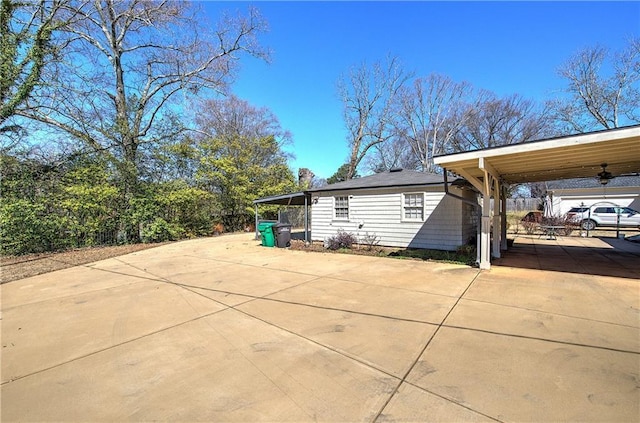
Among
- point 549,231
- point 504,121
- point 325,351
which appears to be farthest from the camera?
point 504,121

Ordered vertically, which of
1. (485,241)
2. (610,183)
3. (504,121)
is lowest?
(485,241)

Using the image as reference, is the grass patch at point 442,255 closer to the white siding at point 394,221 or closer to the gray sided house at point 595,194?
the white siding at point 394,221

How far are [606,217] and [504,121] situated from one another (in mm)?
11358

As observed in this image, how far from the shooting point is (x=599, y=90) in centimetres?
2077

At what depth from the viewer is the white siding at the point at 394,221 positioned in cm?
952

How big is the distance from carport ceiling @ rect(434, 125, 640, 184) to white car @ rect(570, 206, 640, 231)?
1086cm

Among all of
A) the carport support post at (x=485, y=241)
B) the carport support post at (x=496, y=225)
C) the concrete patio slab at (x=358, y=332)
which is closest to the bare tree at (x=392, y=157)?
the carport support post at (x=496, y=225)

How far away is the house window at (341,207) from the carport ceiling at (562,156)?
494cm

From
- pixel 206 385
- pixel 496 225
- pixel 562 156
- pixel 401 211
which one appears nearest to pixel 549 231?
pixel 496 225

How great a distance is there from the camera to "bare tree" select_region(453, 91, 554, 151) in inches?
936

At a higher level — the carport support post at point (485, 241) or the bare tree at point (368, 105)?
the bare tree at point (368, 105)

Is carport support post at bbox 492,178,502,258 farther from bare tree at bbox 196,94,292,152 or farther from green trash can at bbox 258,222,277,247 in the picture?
bare tree at bbox 196,94,292,152

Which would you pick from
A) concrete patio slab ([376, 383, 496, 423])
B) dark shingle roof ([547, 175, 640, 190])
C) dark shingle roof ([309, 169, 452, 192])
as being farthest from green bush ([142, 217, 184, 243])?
dark shingle roof ([547, 175, 640, 190])

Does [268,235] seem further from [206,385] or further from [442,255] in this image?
[206,385]
